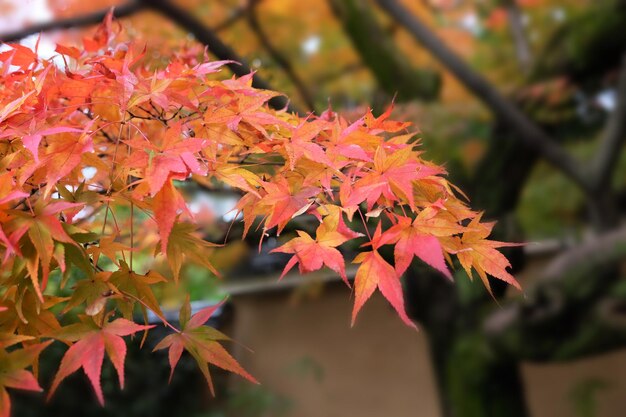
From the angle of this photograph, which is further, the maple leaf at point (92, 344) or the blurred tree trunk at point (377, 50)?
the blurred tree trunk at point (377, 50)

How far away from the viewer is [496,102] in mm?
3125

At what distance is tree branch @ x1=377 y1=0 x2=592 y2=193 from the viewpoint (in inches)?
121

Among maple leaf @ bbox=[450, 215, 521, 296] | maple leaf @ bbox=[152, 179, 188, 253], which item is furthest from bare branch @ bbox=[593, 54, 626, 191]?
maple leaf @ bbox=[152, 179, 188, 253]

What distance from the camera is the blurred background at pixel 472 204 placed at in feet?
8.80

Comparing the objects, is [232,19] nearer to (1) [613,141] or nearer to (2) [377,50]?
(2) [377,50]

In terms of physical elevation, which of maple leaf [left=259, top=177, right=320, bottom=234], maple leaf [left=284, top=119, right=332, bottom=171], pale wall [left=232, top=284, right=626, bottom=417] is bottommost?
pale wall [left=232, top=284, right=626, bottom=417]

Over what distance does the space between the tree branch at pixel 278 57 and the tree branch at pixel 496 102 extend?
0.58 metres

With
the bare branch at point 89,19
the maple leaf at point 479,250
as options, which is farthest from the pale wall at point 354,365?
the maple leaf at point 479,250

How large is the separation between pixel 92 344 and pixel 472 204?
2.43 m

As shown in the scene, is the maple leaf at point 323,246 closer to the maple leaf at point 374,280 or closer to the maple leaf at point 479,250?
the maple leaf at point 374,280

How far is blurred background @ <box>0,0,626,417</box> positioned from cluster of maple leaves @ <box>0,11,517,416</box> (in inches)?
29.2

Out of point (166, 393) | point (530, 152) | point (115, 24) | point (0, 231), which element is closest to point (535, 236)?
point (530, 152)

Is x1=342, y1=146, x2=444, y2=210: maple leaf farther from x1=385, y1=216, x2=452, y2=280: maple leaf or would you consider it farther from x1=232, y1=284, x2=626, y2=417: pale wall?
x1=232, y1=284, x2=626, y2=417: pale wall

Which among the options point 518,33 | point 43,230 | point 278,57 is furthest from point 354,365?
point 43,230
